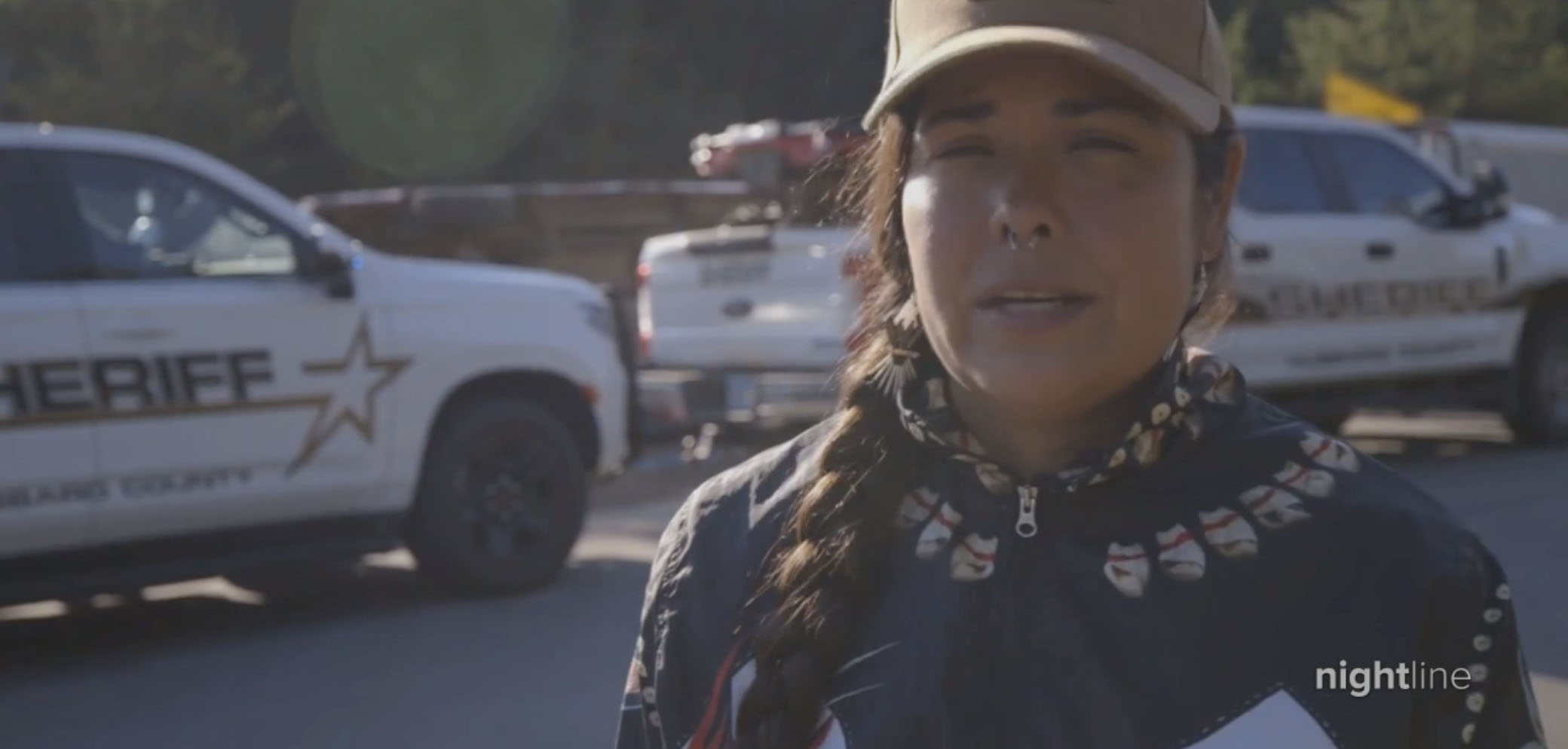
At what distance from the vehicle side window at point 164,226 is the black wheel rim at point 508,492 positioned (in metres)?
1.15

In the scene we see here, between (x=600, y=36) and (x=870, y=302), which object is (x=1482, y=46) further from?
(x=870, y=302)

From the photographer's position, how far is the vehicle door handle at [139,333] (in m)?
6.85

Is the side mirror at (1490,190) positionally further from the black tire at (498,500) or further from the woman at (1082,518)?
the woman at (1082,518)

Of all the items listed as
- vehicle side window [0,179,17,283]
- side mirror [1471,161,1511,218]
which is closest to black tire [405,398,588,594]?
vehicle side window [0,179,17,283]

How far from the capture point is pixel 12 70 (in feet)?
86.1

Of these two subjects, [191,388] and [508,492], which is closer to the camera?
[191,388]

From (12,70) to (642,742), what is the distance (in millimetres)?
26981

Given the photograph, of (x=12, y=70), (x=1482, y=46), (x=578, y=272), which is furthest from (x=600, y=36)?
(x=578, y=272)

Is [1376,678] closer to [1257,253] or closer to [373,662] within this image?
[373,662]

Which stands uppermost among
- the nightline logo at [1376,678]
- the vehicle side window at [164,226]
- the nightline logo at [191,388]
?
the nightline logo at [1376,678]

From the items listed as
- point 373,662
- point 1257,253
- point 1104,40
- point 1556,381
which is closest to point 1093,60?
point 1104,40

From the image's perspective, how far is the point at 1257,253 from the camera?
1068cm

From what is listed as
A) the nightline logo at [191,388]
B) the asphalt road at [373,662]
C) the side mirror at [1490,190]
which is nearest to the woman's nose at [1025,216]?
the asphalt road at [373,662]

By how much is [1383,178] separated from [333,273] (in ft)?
22.2
